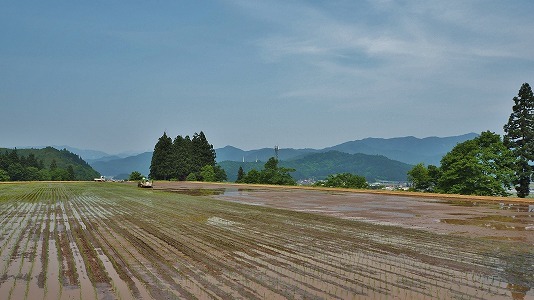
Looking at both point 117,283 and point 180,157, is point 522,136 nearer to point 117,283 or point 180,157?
point 117,283

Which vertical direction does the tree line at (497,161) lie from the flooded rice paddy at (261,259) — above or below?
above

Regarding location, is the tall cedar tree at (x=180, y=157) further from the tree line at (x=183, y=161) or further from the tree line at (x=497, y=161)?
the tree line at (x=497, y=161)

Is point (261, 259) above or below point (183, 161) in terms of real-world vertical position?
below

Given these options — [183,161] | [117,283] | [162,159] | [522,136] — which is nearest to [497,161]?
[522,136]

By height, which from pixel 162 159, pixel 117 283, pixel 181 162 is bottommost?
pixel 117 283

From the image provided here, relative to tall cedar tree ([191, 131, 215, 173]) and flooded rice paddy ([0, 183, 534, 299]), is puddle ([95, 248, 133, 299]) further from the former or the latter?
tall cedar tree ([191, 131, 215, 173])

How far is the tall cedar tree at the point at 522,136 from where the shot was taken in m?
43.4

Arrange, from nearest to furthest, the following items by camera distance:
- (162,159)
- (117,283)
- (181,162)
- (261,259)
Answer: (117,283), (261,259), (181,162), (162,159)

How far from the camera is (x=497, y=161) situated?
42375 millimetres

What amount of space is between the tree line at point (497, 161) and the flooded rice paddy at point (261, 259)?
2847 cm

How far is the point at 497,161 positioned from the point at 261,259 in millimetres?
40617

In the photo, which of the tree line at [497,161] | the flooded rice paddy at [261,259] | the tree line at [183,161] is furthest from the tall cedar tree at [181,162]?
the flooded rice paddy at [261,259]

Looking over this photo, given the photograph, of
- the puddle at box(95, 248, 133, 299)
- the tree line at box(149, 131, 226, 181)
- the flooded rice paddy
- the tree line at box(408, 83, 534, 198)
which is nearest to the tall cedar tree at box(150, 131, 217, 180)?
the tree line at box(149, 131, 226, 181)

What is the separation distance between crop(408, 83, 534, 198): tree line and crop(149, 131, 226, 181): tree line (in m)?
43.9
